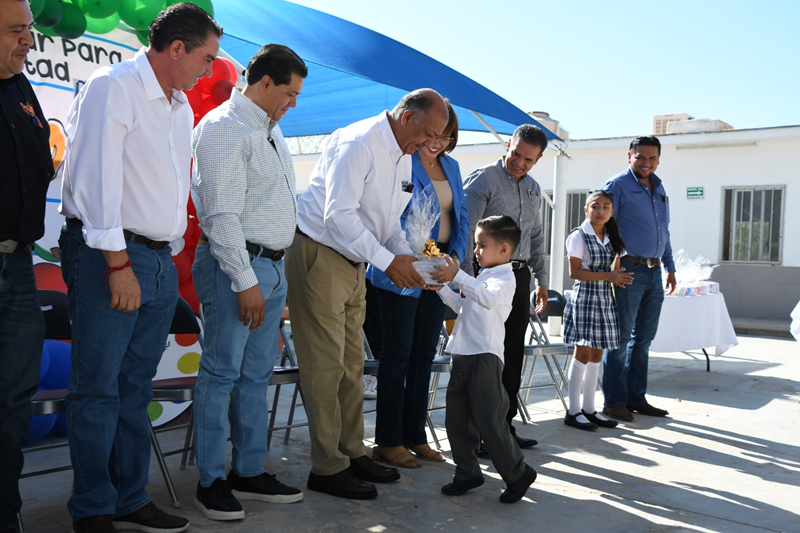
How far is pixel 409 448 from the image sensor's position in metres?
4.07

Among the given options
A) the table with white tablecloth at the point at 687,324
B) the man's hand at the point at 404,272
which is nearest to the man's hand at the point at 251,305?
the man's hand at the point at 404,272

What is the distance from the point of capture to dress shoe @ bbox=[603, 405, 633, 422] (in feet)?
17.3

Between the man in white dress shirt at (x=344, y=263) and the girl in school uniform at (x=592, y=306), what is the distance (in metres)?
2.03

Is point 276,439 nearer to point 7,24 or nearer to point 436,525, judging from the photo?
point 436,525

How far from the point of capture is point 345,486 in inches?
129

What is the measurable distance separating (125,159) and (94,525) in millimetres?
1352

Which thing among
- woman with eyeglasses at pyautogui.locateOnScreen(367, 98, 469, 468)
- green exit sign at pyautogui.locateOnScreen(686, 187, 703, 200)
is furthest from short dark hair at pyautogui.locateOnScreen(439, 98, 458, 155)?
green exit sign at pyautogui.locateOnScreen(686, 187, 703, 200)

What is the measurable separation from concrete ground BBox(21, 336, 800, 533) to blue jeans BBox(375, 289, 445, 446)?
0.29 m

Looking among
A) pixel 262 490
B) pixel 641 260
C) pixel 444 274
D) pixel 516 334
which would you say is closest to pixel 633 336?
pixel 641 260

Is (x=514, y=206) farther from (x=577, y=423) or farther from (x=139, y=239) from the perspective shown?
(x=139, y=239)

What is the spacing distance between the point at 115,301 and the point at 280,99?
3.78 feet

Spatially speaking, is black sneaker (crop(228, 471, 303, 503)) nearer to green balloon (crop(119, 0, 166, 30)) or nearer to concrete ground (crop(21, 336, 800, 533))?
concrete ground (crop(21, 336, 800, 533))

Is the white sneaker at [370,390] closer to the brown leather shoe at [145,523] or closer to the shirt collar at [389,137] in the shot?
the shirt collar at [389,137]

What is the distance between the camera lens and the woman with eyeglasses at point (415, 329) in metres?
3.73
